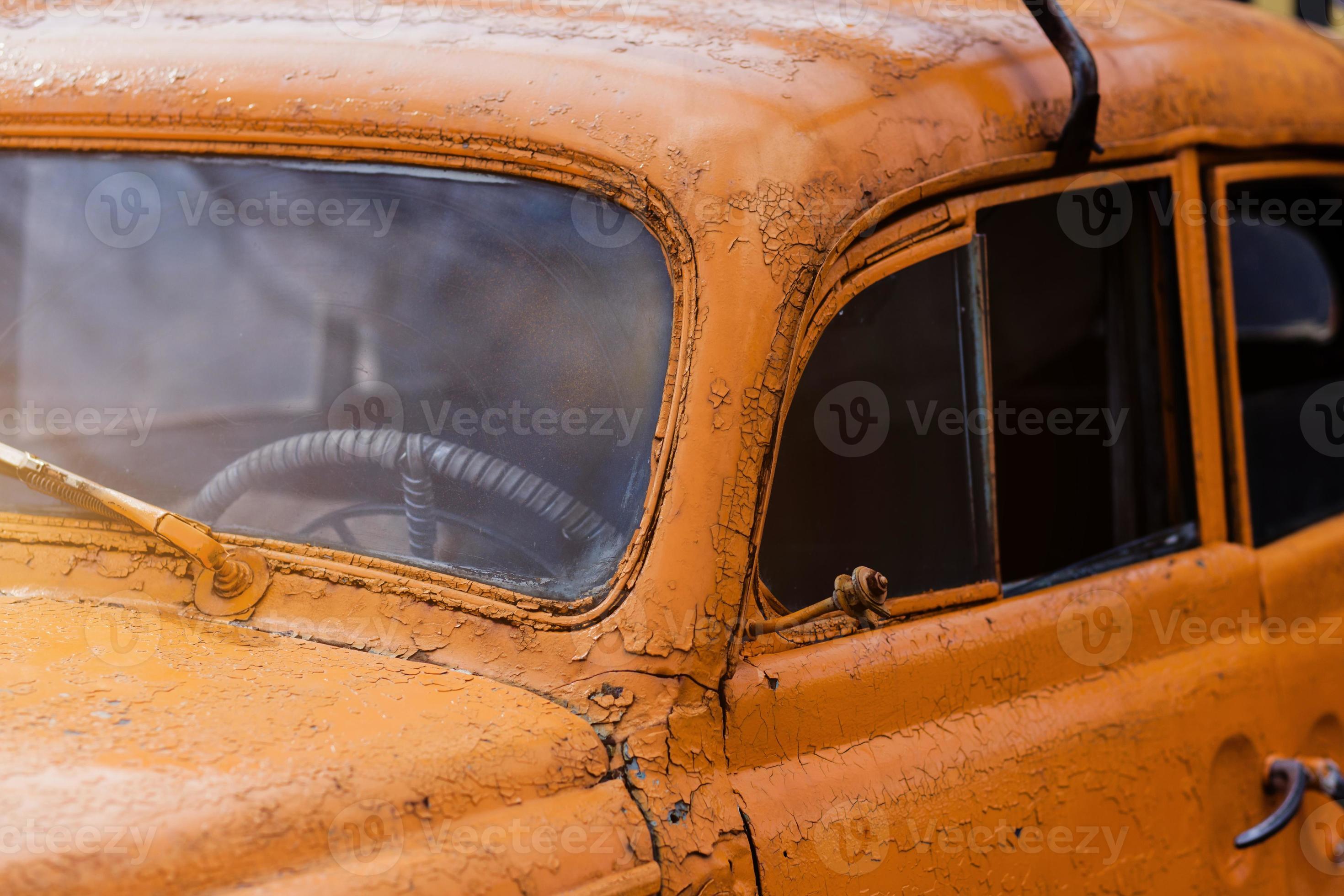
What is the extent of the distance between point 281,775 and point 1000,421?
1.21 m

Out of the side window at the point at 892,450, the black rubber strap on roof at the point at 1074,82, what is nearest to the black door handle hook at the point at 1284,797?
the side window at the point at 892,450

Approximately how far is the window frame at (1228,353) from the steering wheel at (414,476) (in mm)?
1221

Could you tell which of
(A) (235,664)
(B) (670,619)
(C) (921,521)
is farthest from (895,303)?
(A) (235,664)

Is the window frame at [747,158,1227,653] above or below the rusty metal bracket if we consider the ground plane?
above

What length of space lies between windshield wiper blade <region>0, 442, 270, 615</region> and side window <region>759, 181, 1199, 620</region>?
0.64 meters

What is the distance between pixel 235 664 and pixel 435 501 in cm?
32

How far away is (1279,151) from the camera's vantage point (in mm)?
2279

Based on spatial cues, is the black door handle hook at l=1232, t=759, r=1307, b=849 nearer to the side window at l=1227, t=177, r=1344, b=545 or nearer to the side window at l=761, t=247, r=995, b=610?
the side window at l=1227, t=177, r=1344, b=545

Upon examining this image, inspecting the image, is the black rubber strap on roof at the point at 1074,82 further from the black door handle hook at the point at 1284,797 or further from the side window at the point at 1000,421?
the black door handle hook at the point at 1284,797

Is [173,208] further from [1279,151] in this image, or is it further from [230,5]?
[1279,151]

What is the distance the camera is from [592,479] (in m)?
1.42

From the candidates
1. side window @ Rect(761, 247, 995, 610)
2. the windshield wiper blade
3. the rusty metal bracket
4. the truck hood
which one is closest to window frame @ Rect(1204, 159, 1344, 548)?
side window @ Rect(761, 247, 995, 610)

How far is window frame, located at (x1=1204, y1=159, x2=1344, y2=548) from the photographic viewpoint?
2018 mm

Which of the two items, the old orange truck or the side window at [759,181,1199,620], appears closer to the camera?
the old orange truck
